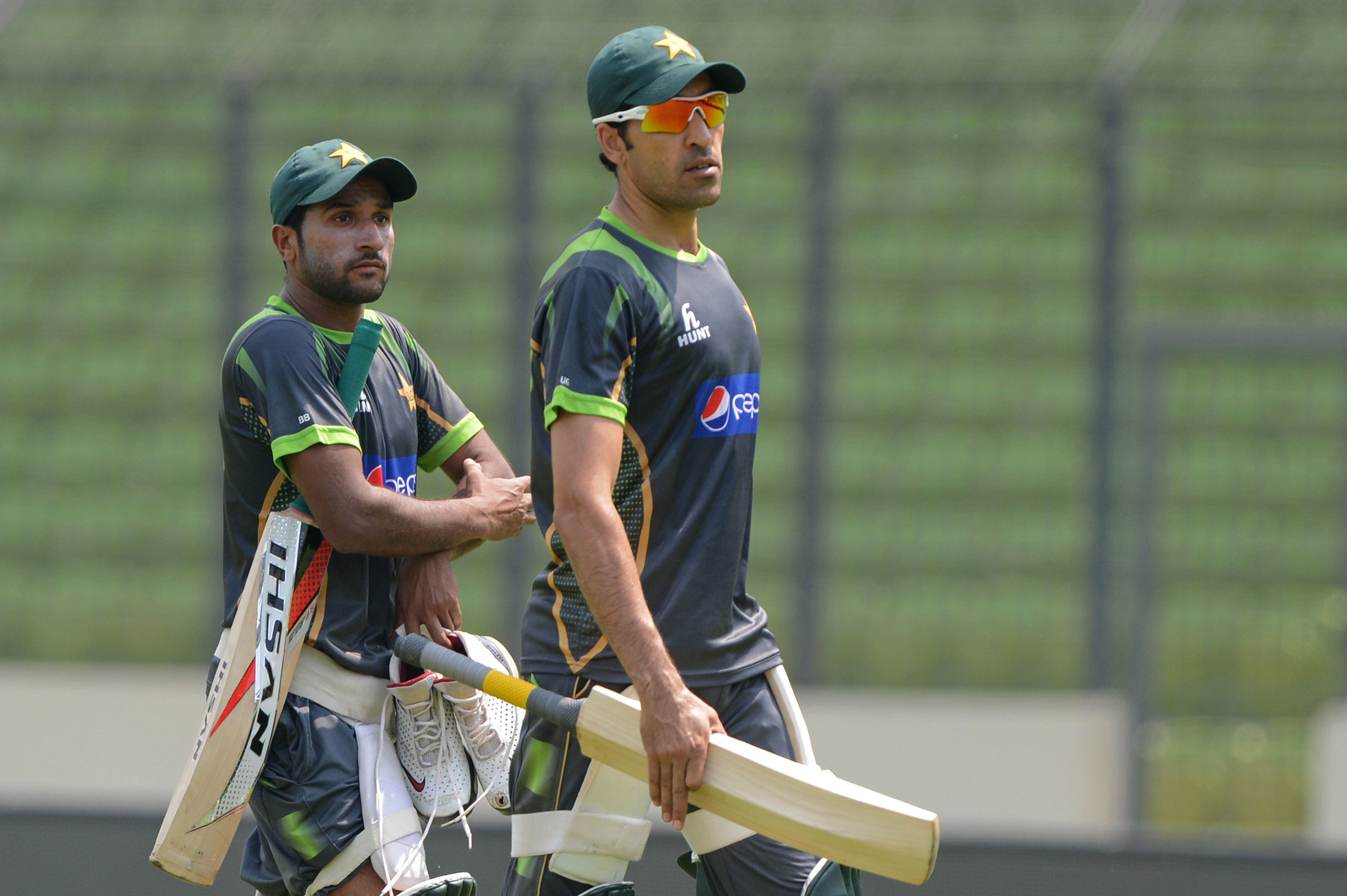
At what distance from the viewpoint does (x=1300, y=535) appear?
587cm

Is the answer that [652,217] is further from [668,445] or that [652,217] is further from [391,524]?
[391,524]

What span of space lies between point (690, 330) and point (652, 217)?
0.71 ft

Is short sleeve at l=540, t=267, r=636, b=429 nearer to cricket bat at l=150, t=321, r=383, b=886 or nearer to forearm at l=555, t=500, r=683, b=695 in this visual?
forearm at l=555, t=500, r=683, b=695

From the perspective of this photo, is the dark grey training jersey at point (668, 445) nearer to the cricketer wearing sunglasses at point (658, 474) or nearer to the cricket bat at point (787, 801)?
the cricketer wearing sunglasses at point (658, 474)

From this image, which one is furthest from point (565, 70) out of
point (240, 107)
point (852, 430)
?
point (852, 430)

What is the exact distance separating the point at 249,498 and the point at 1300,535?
422 cm

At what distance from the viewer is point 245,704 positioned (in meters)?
2.82

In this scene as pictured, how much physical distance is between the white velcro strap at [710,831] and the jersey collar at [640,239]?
929 mm

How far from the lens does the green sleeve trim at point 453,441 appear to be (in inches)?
126

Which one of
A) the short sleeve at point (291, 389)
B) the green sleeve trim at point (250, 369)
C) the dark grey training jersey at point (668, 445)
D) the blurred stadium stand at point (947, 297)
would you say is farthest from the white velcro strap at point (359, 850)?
the blurred stadium stand at point (947, 297)

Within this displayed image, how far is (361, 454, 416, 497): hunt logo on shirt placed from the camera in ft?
9.80

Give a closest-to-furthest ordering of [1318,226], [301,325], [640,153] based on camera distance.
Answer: [640,153], [301,325], [1318,226]

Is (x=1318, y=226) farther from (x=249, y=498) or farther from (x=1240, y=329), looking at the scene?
(x=249, y=498)

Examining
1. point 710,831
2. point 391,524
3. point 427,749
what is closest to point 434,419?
point 391,524
